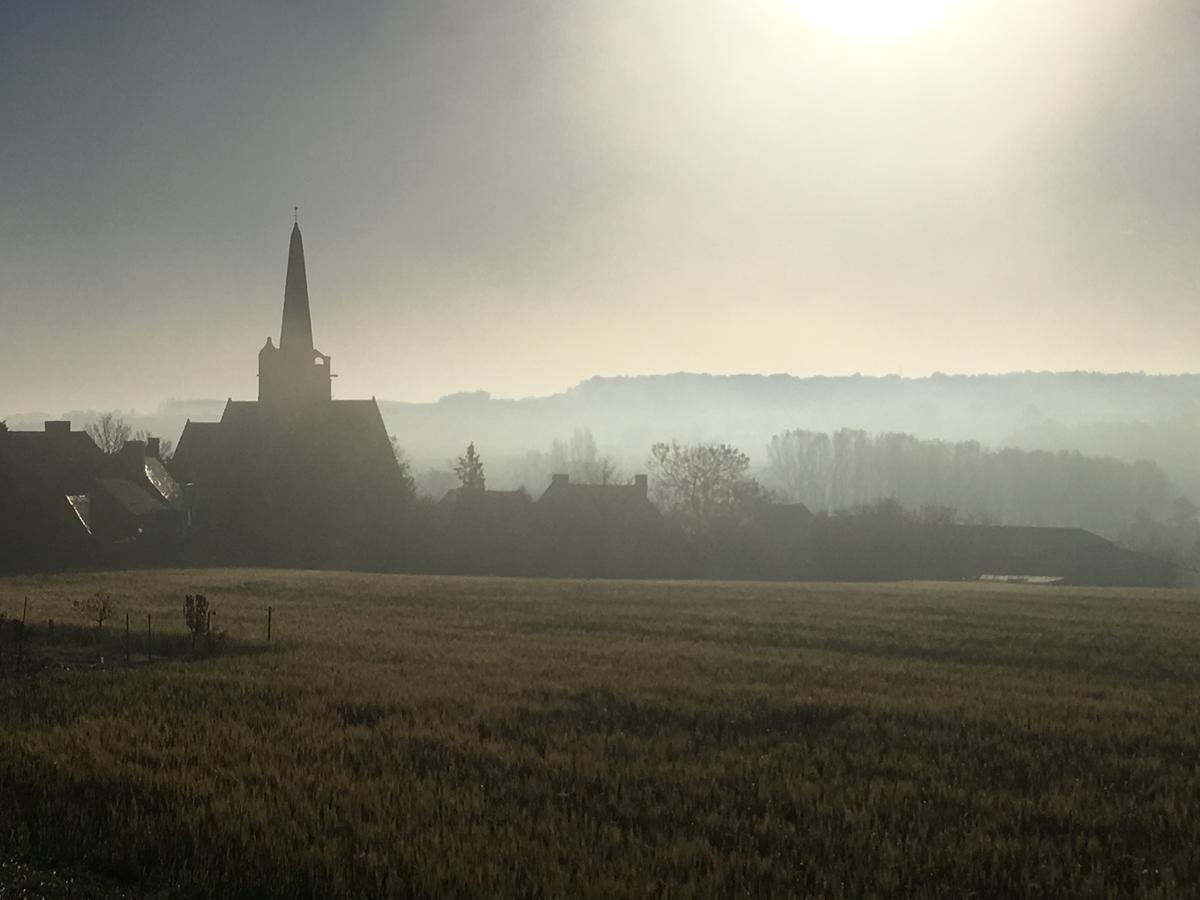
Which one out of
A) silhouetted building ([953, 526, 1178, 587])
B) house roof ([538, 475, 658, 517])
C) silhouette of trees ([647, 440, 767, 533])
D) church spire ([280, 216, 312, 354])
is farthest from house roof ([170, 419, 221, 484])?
silhouetted building ([953, 526, 1178, 587])

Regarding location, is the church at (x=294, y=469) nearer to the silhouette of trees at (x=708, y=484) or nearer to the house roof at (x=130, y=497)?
the house roof at (x=130, y=497)

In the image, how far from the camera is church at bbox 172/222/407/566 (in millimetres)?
71750

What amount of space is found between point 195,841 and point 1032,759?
10.5 m

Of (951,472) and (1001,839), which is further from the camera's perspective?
(951,472)

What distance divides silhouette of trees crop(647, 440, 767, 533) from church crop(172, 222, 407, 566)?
22.9 m

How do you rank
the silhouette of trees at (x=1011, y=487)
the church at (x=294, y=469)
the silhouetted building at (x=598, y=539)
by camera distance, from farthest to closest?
1. the silhouette of trees at (x=1011, y=487)
2. the church at (x=294, y=469)
3. the silhouetted building at (x=598, y=539)

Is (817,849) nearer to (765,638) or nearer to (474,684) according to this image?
(474,684)

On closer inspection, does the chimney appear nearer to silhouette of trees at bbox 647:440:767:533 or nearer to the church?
the church

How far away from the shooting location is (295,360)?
7938 cm

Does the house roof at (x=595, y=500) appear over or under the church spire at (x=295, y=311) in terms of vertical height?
under

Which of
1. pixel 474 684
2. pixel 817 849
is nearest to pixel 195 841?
pixel 817 849

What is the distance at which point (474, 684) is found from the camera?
1892cm

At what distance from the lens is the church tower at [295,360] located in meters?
78.8

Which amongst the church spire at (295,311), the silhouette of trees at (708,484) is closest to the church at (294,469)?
the church spire at (295,311)
